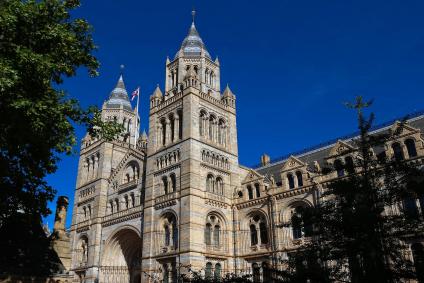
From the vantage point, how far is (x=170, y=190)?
124 ft

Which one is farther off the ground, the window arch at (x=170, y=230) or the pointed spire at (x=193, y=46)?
the pointed spire at (x=193, y=46)

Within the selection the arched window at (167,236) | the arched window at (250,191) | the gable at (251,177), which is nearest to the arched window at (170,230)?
the arched window at (167,236)

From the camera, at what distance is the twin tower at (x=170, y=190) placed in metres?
35.6

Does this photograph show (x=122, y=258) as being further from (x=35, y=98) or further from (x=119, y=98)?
(x=35, y=98)

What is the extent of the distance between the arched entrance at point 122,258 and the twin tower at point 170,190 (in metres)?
0.10

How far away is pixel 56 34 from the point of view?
56.3ft

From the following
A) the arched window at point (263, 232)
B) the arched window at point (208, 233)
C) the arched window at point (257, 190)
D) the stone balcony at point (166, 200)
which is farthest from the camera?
the arched window at point (257, 190)

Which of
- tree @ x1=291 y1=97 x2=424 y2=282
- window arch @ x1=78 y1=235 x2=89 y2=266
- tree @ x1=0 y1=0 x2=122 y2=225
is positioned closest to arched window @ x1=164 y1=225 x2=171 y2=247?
window arch @ x1=78 y1=235 x2=89 y2=266

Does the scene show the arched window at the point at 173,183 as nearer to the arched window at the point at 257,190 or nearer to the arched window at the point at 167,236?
the arched window at the point at 167,236

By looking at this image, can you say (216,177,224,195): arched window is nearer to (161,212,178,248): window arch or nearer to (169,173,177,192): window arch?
(169,173,177,192): window arch

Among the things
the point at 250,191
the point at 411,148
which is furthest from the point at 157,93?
the point at 411,148

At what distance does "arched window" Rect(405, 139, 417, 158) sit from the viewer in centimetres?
3033

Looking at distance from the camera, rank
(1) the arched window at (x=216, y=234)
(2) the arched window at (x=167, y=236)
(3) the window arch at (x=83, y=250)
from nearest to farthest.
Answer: (2) the arched window at (x=167, y=236), (1) the arched window at (x=216, y=234), (3) the window arch at (x=83, y=250)

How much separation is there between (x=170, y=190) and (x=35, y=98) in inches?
889
